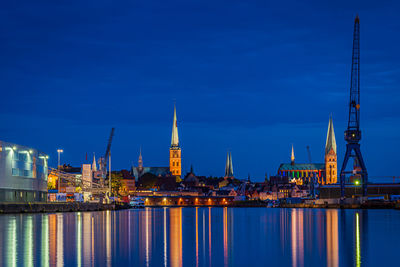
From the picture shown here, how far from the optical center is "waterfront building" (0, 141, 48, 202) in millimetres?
90188

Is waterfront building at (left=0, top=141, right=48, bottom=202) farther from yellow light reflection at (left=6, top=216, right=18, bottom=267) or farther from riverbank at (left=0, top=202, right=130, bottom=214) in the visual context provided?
yellow light reflection at (left=6, top=216, right=18, bottom=267)

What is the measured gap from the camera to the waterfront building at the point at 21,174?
90188mm

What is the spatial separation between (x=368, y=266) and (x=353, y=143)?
14263cm

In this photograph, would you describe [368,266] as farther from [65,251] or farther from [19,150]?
[19,150]

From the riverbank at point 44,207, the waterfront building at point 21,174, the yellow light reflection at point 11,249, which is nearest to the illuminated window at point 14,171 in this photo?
the waterfront building at point 21,174

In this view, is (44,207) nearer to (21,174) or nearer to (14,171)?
(21,174)

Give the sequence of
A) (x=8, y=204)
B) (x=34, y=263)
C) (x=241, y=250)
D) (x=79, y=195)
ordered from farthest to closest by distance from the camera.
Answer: (x=79, y=195) → (x=8, y=204) → (x=241, y=250) → (x=34, y=263)

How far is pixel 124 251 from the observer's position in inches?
1198

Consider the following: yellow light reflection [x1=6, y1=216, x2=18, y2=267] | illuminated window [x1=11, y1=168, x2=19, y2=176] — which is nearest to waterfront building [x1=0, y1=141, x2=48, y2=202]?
illuminated window [x1=11, y1=168, x2=19, y2=176]

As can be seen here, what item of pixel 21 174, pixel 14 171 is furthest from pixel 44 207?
pixel 14 171

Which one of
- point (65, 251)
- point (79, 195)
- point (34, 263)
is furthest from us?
point (79, 195)

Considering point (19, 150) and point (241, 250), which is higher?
point (19, 150)

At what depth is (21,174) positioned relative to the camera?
3797 inches

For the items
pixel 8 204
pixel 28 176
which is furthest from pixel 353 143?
pixel 8 204
